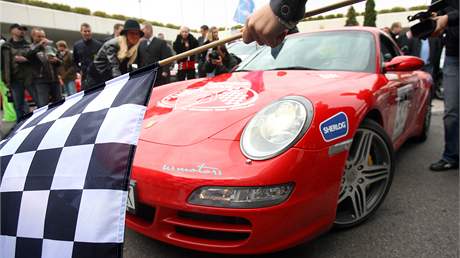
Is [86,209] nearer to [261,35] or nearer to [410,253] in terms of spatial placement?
[261,35]

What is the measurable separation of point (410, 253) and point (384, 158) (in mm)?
596

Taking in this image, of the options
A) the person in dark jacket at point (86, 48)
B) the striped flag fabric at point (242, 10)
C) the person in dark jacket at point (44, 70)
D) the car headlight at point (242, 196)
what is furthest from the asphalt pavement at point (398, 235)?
the striped flag fabric at point (242, 10)

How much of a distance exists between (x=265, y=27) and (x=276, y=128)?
2.19 feet

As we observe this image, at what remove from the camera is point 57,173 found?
1067 millimetres

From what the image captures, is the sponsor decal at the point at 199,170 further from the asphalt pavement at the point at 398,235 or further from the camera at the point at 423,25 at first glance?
the camera at the point at 423,25

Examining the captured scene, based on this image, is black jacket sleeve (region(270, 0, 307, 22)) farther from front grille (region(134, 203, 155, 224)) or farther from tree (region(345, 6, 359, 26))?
tree (region(345, 6, 359, 26))

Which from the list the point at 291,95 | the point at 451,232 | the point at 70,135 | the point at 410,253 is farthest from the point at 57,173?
the point at 451,232

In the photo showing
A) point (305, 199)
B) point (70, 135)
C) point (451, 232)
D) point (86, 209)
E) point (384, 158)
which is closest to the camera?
point (86, 209)

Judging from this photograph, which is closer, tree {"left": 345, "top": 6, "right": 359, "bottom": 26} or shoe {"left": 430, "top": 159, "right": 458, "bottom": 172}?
shoe {"left": 430, "top": 159, "right": 458, "bottom": 172}

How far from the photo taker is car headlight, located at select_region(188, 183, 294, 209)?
150 cm

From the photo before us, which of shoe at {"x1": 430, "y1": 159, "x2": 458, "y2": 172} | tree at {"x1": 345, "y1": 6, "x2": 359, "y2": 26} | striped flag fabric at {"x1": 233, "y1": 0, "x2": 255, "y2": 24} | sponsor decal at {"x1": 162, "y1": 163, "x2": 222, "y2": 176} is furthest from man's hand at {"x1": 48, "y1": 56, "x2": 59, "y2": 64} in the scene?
tree at {"x1": 345, "y1": 6, "x2": 359, "y2": 26}

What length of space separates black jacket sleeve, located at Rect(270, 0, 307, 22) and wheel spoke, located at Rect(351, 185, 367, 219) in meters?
1.26

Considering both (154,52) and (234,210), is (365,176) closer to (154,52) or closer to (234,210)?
(234,210)

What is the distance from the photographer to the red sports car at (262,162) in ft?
4.98
